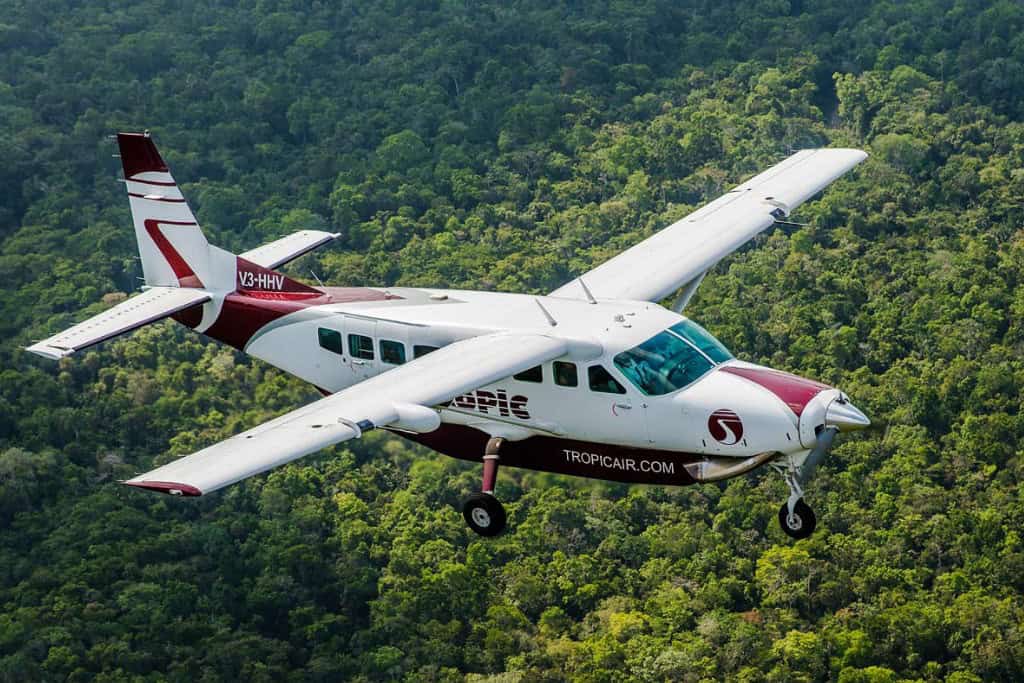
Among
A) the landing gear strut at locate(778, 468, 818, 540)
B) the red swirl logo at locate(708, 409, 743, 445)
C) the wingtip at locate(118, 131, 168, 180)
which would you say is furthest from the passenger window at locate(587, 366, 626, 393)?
the wingtip at locate(118, 131, 168, 180)

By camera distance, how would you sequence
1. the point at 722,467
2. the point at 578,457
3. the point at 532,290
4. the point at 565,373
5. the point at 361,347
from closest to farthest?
the point at 722,467, the point at 565,373, the point at 578,457, the point at 361,347, the point at 532,290

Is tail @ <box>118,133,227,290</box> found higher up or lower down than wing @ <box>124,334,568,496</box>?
higher up

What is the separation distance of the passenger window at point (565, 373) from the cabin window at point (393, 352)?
3.78 meters

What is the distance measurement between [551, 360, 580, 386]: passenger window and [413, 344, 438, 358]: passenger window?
2951 mm

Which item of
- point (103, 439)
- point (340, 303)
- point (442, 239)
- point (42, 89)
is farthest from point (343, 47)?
point (340, 303)

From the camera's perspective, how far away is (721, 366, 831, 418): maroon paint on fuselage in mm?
31031

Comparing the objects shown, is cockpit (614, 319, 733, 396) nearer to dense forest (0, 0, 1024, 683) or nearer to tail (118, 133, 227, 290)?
tail (118, 133, 227, 290)

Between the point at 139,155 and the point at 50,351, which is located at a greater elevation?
the point at 139,155

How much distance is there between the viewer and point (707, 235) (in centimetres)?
4047

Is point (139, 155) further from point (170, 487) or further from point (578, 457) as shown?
point (170, 487)

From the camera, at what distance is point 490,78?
98.8 meters

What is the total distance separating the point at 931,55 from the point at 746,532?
156 feet

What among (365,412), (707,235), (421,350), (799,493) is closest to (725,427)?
(799,493)

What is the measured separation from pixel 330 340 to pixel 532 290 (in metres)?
36.7
